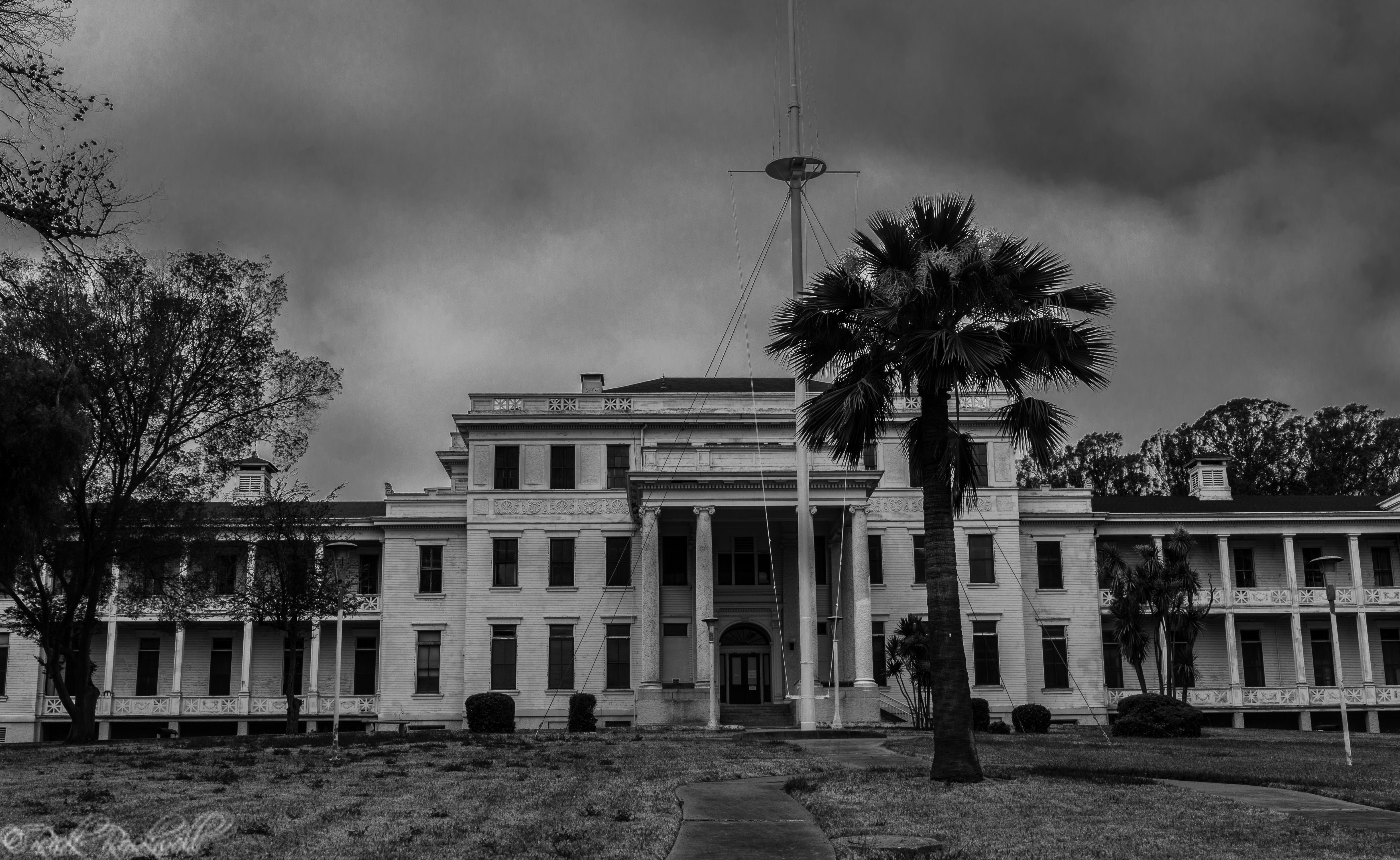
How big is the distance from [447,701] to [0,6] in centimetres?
4216

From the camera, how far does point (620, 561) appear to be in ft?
165

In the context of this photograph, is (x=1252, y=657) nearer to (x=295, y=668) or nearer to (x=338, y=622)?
(x=338, y=622)

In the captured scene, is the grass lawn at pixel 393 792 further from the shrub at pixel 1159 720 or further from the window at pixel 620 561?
the window at pixel 620 561

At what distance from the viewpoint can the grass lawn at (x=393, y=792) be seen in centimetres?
1128

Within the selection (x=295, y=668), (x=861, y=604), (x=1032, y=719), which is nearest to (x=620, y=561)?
(x=861, y=604)

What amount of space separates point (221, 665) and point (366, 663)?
5964 mm

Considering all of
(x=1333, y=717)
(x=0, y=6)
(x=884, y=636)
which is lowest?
(x=1333, y=717)

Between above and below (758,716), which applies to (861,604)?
above

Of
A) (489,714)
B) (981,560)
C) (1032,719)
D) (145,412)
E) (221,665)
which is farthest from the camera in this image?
(221,665)

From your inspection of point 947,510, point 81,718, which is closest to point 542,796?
point 947,510

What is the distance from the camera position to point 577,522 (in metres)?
50.9

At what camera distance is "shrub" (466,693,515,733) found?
147 feet

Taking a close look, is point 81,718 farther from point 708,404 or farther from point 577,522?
point 708,404

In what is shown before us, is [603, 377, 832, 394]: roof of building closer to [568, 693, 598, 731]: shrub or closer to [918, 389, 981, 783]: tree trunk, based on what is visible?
[568, 693, 598, 731]: shrub
